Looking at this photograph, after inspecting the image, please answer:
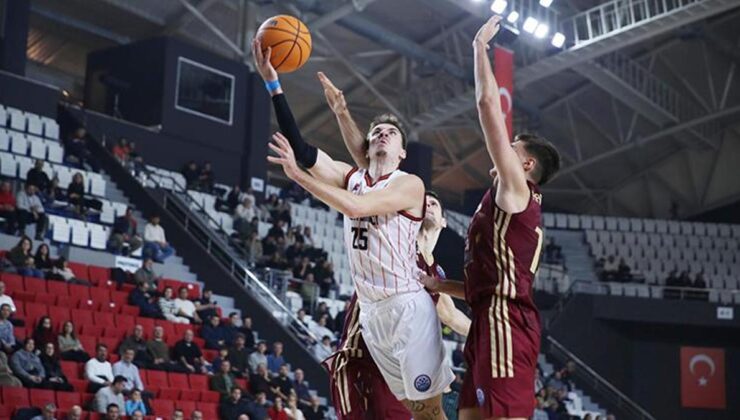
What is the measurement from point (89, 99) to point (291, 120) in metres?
21.7

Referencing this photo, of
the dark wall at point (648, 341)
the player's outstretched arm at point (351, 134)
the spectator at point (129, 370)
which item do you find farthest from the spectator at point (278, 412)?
the dark wall at point (648, 341)

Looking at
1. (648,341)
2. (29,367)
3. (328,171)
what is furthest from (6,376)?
(648,341)

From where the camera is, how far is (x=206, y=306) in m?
17.8

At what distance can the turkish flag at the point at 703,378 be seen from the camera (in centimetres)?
3077

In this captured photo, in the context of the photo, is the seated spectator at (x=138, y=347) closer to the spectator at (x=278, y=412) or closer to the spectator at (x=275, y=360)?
the spectator at (x=278, y=412)

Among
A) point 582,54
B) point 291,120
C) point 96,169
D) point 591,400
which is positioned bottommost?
point 591,400

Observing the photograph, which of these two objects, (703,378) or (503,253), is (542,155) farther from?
(703,378)

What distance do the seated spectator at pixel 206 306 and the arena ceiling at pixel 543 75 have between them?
9582mm

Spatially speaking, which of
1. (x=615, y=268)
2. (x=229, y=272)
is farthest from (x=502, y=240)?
(x=615, y=268)

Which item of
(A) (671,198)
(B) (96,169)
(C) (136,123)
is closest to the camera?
(B) (96,169)

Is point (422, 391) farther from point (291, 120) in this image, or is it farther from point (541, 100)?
point (541, 100)

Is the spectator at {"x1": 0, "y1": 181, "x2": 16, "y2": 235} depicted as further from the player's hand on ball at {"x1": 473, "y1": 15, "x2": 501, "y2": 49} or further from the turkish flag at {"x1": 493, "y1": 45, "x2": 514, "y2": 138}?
the player's hand on ball at {"x1": 473, "y1": 15, "x2": 501, "y2": 49}

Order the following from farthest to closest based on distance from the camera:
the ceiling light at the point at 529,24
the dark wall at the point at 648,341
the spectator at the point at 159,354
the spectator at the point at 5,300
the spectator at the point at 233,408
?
the dark wall at the point at 648,341 → the ceiling light at the point at 529,24 → the spectator at the point at 159,354 → the spectator at the point at 233,408 → the spectator at the point at 5,300

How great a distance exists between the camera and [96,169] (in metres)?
21.3
